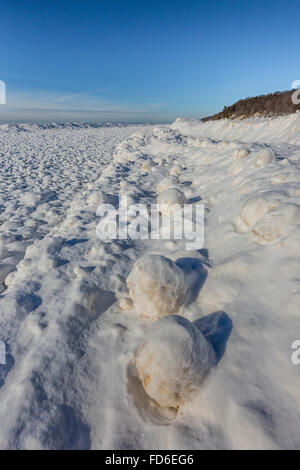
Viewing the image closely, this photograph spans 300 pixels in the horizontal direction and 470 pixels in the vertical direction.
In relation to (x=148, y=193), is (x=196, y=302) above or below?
below

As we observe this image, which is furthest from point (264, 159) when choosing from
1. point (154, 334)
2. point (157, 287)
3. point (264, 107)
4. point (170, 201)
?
point (264, 107)

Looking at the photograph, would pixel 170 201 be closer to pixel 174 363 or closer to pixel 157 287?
pixel 157 287

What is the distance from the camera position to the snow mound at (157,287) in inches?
58.2

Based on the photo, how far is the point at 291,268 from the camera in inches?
57.4

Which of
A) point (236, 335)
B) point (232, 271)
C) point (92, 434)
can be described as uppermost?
point (232, 271)

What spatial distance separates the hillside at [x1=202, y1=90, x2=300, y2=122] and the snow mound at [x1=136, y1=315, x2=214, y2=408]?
34.5 feet

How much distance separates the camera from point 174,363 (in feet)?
3.53

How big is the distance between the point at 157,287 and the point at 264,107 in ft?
42.0

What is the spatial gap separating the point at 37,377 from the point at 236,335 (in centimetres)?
98

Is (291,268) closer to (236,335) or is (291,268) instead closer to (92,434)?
(236,335)

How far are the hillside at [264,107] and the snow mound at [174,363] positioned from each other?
34.5ft

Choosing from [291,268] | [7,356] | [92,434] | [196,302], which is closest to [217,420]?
[92,434]

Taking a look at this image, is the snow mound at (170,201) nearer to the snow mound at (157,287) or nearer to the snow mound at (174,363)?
the snow mound at (157,287)

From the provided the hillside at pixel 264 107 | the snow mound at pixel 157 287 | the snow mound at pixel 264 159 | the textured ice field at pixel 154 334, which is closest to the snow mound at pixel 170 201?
the textured ice field at pixel 154 334
